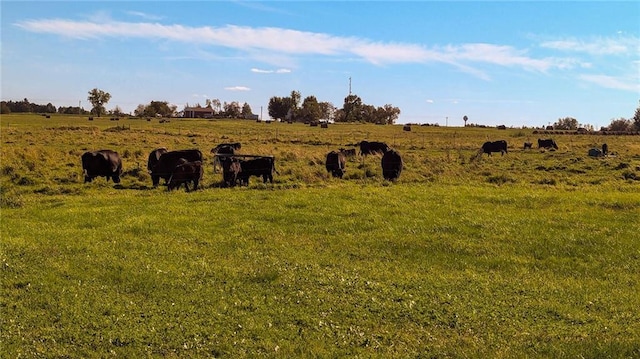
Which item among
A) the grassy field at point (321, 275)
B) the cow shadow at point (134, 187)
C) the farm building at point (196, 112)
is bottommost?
the grassy field at point (321, 275)

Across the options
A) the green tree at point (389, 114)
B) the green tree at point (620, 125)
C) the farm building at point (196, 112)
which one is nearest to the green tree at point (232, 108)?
the farm building at point (196, 112)

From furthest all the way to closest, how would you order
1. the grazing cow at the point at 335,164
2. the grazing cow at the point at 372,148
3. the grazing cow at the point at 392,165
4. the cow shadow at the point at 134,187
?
the grazing cow at the point at 372,148
the grazing cow at the point at 335,164
the grazing cow at the point at 392,165
the cow shadow at the point at 134,187

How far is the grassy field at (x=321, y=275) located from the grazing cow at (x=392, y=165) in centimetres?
Result: 607

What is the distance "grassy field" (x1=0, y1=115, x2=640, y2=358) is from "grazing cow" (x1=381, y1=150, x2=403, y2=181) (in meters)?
6.07

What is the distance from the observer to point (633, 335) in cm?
661

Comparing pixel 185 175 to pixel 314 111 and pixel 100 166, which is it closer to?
pixel 100 166

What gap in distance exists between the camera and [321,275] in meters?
8.85

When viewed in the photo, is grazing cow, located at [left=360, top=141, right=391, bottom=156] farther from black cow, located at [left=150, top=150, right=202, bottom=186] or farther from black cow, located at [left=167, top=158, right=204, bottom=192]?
black cow, located at [left=167, top=158, right=204, bottom=192]

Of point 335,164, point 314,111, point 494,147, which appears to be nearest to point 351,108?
point 314,111

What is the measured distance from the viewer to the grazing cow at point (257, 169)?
2092 centimetres

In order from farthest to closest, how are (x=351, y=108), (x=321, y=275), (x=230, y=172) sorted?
(x=351, y=108) < (x=230, y=172) < (x=321, y=275)

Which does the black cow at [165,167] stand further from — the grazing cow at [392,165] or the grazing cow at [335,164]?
the grazing cow at [392,165]

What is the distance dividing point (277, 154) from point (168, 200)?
55.9 feet

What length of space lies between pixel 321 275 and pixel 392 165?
15.5 m
